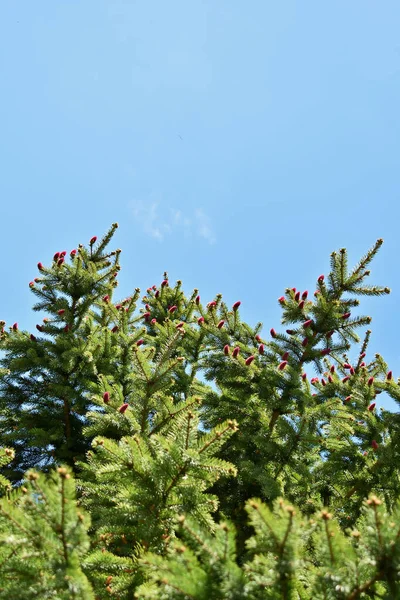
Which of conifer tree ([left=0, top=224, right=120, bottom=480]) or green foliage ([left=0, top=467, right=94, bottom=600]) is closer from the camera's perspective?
green foliage ([left=0, top=467, right=94, bottom=600])

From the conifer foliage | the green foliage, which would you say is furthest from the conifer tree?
the green foliage

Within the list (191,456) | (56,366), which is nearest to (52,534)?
(191,456)

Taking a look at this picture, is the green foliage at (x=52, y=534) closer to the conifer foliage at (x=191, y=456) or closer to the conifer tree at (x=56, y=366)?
the conifer foliage at (x=191, y=456)

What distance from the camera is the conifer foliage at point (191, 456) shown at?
217 cm

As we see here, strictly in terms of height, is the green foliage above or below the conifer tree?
below

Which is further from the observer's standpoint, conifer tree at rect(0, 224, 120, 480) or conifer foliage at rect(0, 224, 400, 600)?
conifer tree at rect(0, 224, 120, 480)

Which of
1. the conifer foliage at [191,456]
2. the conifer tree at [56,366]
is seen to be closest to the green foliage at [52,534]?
the conifer foliage at [191,456]

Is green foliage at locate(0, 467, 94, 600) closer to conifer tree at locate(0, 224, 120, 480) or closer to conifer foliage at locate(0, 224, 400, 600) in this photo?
conifer foliage at locate(0, 224, 400, 600)

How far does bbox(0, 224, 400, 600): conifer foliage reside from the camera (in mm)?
2174

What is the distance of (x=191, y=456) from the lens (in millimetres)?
2939

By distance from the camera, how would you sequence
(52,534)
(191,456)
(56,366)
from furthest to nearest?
(56,366) < (191,456) < (52,534)

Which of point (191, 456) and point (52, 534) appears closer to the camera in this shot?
point (52, 534)

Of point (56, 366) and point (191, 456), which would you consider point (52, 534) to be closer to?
point (191, 456)

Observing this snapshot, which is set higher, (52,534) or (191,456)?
(191,456)
